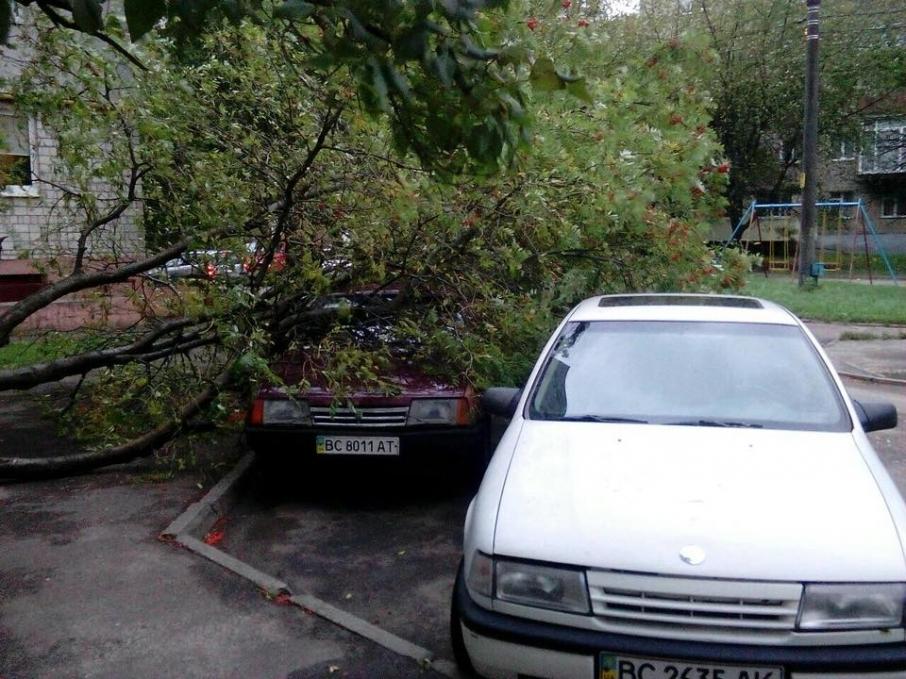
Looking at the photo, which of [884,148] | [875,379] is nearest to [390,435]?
[875,379]

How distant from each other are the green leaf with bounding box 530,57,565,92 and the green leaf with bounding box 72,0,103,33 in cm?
179

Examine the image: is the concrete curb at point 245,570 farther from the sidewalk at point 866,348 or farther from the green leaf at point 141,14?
the sidewalk at point 866,348

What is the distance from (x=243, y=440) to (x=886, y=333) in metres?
13.2

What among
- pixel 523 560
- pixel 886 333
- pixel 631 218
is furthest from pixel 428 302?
pixel 886 333

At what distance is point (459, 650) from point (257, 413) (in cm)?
313

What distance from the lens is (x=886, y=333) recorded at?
666 inches

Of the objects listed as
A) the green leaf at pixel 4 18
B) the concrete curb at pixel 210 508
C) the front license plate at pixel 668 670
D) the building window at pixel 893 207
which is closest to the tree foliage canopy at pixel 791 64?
the building window at pixel 893 207

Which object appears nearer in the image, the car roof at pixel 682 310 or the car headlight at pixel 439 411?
the car roof at pixel 682 310

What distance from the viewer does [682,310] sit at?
5238mm

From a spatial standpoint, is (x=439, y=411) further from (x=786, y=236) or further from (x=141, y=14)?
(x=786, y=236)

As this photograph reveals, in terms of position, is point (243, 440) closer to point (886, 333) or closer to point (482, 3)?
point (482, 3)

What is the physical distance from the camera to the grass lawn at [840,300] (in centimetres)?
1873

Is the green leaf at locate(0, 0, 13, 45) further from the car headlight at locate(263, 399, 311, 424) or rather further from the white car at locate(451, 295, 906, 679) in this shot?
the car headlight at locate(263, 399, 311, 424)

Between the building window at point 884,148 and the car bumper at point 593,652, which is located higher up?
the building window at point 884,148
